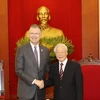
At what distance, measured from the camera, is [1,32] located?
4.99 metres

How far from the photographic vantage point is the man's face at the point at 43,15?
15.3 feet

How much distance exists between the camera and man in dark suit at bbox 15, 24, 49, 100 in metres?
2.84

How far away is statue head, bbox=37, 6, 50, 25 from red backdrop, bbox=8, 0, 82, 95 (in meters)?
0.45

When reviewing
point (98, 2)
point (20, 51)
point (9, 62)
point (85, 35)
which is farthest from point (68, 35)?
point (20, 51)

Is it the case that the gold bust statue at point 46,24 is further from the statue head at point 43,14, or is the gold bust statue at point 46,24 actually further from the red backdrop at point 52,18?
the red backdrop at point 52,18

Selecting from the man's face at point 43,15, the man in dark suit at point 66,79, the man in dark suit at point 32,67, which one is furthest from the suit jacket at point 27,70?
the man's face at point 43,15

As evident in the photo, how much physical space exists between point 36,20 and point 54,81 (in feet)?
8.30

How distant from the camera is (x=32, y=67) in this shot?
2857 millimetres

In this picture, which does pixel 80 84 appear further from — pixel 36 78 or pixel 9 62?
pixel 9 62

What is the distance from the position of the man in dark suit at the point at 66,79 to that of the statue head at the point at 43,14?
2.00 m

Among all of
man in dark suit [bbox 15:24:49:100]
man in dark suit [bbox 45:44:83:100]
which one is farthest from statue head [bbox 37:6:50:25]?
man in dark suit [bbox 45:44:83:100]

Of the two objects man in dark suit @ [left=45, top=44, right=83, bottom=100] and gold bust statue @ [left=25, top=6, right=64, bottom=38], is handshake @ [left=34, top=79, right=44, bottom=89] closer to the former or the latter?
man in dark suit @ [left=45, top=44, right=83, bottom=100]

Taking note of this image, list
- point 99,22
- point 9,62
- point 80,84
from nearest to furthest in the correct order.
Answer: point 80,84 → point 99,22 → point 9,62

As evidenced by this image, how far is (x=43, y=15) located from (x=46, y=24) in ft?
0.49
